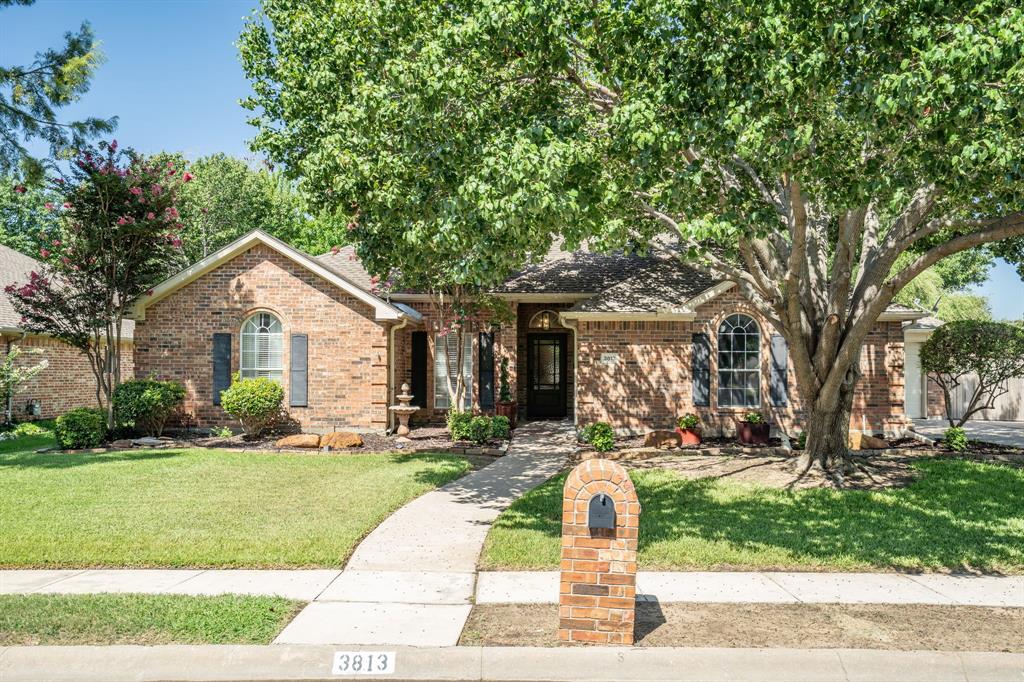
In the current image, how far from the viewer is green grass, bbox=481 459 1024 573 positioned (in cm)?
683

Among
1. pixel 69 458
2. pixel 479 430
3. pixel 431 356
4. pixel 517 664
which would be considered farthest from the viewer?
pixel 431 356

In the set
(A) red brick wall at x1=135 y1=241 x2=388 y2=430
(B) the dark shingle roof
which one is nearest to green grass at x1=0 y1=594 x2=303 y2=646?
(A) red brick wall at x1=135 y1=241 x2=388 y2=430

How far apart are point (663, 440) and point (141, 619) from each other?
1131 centimetres

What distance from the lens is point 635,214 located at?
9.77 m

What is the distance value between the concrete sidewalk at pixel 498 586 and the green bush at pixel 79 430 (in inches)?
320

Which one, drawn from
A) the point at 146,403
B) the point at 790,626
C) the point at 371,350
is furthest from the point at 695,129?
the point at 146,403

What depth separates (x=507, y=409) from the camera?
16969 mm

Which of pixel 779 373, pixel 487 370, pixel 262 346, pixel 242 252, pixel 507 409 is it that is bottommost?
pixel 507 409

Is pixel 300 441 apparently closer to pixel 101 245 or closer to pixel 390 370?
pixel 390 370

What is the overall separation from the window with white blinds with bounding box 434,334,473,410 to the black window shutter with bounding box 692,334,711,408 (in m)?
5.79

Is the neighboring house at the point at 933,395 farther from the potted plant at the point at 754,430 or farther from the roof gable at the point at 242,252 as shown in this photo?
the roof gable at the point at 242,252

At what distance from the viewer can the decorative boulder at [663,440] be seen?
1440 centimetres

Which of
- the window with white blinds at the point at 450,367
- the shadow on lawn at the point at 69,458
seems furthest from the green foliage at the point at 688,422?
the shadow on lawn at the point at 69,458

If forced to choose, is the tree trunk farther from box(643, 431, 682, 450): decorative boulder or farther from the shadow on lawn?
the shadow on lawn
